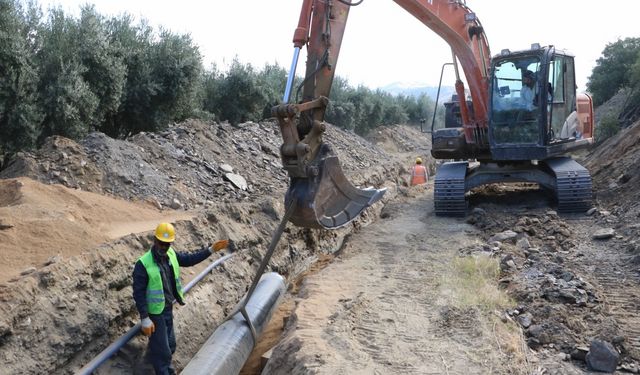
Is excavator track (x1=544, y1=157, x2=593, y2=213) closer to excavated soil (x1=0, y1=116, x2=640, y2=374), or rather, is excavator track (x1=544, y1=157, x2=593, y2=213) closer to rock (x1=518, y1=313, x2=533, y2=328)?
excavated soil (x1=0, y1=116, x2=640, y2=374)

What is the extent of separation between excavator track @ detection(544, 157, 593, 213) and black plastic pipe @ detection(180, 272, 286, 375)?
6550 millimetres

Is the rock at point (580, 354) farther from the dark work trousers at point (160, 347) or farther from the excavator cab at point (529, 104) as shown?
the excavator cab at point (529, 104)

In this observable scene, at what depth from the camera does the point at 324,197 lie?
6.37 metres

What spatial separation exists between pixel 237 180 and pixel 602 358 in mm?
8805

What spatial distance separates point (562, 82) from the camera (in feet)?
37.4

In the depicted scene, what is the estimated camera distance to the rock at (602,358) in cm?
500

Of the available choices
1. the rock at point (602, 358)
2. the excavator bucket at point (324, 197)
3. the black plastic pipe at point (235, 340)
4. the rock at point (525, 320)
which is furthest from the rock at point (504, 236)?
the rock at point (602, 358)

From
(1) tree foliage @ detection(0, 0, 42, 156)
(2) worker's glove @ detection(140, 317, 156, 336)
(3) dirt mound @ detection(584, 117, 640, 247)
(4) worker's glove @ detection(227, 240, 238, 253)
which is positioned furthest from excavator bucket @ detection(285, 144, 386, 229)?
(1) tree foliage @ detection(0, 0, 42, 156)

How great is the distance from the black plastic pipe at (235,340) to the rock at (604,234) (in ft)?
18.3

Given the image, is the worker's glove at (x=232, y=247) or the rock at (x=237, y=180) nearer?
the worker's glove at (x=232, y=247)

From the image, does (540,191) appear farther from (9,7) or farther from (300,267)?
(9,7)

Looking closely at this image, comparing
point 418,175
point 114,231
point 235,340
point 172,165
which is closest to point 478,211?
point 172,165

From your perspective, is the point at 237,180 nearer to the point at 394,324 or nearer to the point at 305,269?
the point at 305,269

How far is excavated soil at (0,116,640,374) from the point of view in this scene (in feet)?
17.5
